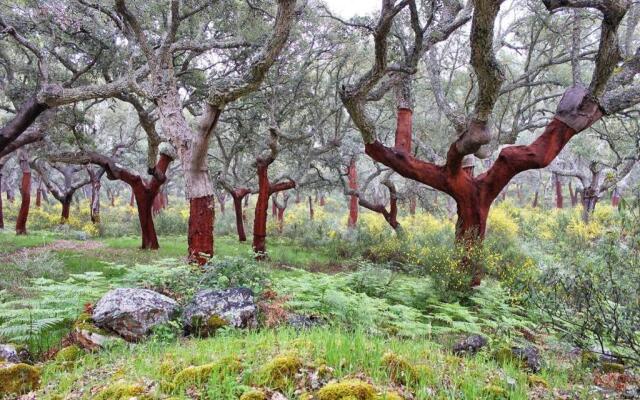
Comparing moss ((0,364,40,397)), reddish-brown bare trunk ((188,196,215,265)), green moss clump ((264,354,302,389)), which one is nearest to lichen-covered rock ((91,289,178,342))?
moss ((0,364,40,397))

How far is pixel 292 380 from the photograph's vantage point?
3.17 m

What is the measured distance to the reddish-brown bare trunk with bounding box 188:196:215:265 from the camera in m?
9.05

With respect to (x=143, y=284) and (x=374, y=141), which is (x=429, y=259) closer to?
(x=374, y=141)

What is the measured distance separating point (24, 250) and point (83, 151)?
11.0ft

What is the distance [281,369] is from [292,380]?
124 mm

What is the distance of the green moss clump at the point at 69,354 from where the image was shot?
13.9 feet

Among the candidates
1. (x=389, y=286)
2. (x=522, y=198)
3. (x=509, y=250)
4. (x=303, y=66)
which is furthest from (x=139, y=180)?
(x=522, y=198)

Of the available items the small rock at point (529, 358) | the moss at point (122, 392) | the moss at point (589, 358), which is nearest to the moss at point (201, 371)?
the moss at point (122, 392)

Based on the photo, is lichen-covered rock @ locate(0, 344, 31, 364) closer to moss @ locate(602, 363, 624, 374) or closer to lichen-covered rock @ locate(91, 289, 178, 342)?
lichen-covered rock @ locate(91, 289, 178, 342)

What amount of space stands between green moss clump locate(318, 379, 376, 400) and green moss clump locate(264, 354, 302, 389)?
325mm

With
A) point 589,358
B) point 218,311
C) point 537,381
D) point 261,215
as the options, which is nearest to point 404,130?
point 261,215

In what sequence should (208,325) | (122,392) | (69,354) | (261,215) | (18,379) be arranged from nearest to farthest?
(122,392), (18,379), (69,354), (208,325), (261,215)

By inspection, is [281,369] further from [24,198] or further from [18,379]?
[24,198]

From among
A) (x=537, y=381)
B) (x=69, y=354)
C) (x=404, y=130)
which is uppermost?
(x=404, y=130)
